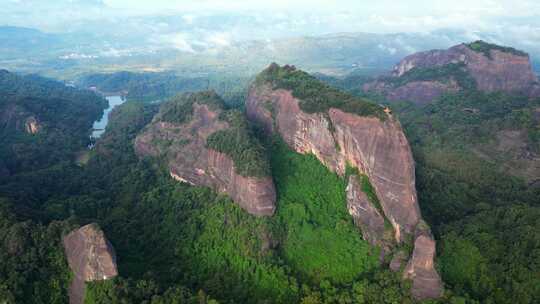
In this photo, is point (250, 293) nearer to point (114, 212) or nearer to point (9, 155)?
point (114, 212)

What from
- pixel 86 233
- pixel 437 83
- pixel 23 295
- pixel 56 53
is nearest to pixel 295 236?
pixel 86 233

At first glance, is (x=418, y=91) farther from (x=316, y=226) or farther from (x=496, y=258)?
(x=496, y=258)

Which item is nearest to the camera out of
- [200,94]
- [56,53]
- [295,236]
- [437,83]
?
[295,236]

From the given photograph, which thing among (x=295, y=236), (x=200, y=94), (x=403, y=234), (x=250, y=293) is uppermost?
(x=200, y=94)

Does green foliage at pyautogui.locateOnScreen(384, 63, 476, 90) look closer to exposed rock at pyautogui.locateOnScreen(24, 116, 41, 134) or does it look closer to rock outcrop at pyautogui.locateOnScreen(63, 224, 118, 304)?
exposed rock at pyautogui.locateOnScreen(24, 116, 41, 134)

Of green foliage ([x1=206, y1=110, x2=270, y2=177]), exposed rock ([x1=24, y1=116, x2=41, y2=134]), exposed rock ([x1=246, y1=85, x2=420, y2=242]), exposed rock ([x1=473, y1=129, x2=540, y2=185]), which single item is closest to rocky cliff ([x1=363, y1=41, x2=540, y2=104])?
exposed rock ([x1=473, y1=129, x2=540, y2=185])

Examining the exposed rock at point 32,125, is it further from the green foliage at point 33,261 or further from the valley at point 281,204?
the green foliage at point 33,261

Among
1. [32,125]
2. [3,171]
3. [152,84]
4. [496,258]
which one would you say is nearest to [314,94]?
[496,258]
